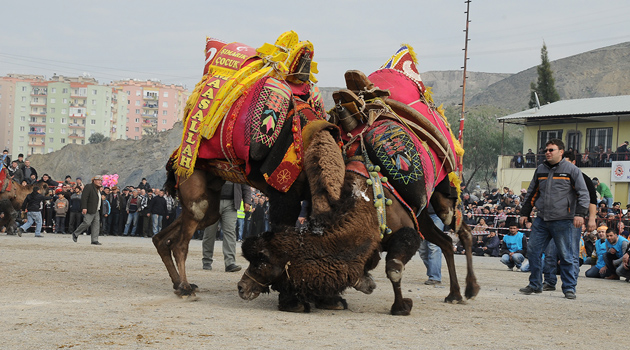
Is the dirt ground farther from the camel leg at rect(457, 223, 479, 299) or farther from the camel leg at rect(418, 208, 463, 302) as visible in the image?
the camel leg at rect(418, 208, 463, 302)

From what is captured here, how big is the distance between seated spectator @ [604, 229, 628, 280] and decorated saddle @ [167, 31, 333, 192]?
8942 millimetres

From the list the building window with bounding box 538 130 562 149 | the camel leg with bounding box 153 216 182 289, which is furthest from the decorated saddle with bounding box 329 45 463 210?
the building window with bounding box 538 130 562 149

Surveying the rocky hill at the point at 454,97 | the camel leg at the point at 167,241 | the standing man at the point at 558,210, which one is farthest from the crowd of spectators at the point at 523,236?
the rocky hill at the point at 454,97

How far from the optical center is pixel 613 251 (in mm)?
14234

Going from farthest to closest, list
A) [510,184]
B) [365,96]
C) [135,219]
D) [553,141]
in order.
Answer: [510,184] → [135,219] → [553,141] → [365,96]

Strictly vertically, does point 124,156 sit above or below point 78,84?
below

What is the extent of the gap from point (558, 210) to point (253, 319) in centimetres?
522

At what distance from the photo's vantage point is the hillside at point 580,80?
412 ft

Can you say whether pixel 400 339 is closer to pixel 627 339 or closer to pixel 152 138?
pixel 627 339

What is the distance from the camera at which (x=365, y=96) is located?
7531 millimetres

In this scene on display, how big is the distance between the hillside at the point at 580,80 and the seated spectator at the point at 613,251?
373 feet

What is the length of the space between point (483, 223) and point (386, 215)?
1573cm

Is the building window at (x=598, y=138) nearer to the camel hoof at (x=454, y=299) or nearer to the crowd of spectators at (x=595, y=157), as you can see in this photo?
the crowd of spectators at (x=595, y=157)

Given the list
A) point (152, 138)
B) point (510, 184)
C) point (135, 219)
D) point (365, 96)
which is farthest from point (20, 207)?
point (152, 138)
